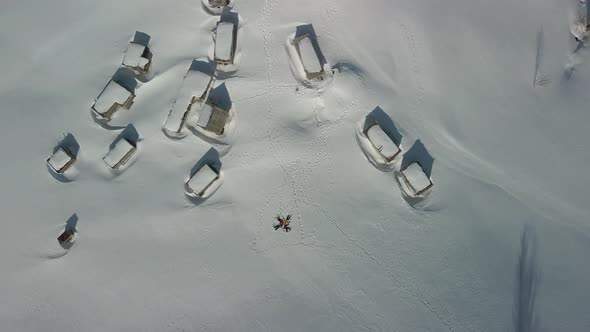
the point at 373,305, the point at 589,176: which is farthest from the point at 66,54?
the point at 589,176

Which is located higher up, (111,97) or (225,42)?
(225,42)

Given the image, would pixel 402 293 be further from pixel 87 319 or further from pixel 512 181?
pixel 87 319

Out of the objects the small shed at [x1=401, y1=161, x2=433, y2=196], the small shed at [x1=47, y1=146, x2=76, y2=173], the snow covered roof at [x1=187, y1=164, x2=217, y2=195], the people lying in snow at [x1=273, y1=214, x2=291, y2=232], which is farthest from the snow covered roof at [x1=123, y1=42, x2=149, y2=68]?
the small shed at [x1=401, y1=161, x2=433, y2=196]

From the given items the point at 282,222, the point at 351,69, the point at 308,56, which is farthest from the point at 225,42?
the point at 282,222

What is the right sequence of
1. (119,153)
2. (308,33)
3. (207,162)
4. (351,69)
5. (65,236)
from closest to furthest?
(119,153), (65,236), (207,162), (351,69), (308,33)

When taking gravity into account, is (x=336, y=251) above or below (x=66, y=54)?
below

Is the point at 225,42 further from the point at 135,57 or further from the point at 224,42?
the point at 135,57
